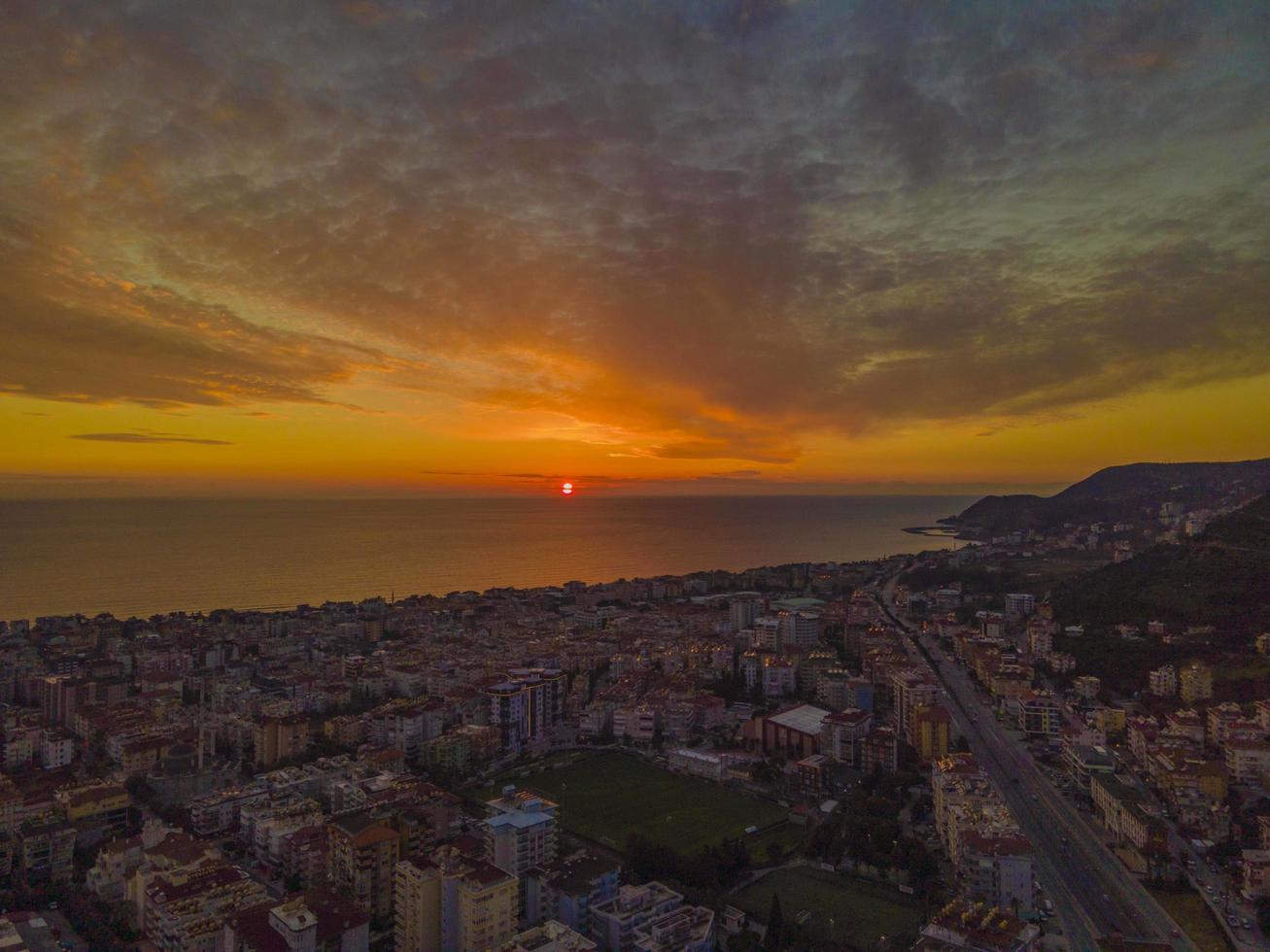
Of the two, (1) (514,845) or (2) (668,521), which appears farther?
(2) (668,521)

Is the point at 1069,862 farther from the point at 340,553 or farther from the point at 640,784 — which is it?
the point at 340,553

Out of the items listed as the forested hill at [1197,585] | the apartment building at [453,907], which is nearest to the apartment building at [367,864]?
the apartment building at [453,907]

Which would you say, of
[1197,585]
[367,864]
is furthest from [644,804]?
[1197,585]

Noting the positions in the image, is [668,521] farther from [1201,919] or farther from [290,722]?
[1201,919]

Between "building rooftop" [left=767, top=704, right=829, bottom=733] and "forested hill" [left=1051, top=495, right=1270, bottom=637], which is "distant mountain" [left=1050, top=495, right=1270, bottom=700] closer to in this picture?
"forested hill" [left=1051, top=495, right=1270, bottom=637]

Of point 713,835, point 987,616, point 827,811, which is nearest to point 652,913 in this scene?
point 713,835

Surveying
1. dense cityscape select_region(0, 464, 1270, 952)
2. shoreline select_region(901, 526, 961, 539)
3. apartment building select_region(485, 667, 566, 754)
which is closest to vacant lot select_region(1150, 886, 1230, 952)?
dense cityscape select_region(0, 464, 1270, 952)
